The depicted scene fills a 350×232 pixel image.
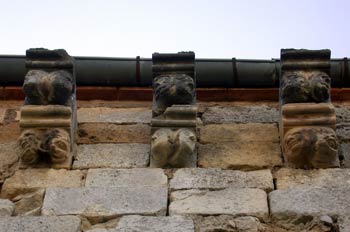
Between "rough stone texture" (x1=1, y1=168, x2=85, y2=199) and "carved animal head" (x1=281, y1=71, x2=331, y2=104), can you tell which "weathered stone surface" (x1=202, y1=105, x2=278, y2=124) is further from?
"rough stone texture" (x1=1, y1=168, x2=85, y2=199)

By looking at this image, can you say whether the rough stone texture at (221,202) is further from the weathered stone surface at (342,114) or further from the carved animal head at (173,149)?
the weathered stone surface at (342,114)

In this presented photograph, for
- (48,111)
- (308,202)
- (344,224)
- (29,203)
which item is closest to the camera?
(344,224)

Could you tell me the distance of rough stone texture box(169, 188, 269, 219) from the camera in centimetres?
437

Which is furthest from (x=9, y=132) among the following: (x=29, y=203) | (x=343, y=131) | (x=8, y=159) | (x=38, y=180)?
(x=343, y=131)

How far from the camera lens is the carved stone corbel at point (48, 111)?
4797 millimetres

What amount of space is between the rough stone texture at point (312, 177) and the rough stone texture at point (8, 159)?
1294 millimetres

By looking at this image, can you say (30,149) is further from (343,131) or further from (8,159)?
(343,131)

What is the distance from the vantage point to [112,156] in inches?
194

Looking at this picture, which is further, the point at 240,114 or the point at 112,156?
the point at 240,114

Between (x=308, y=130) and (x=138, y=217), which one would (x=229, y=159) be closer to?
(x=308, y=130)

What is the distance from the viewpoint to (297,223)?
14.1ft

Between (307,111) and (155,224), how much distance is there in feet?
3.49

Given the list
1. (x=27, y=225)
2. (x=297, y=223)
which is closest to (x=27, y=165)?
(x=27, y=225)

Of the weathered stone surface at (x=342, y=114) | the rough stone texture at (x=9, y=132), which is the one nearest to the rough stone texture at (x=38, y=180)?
the rough stone texture at (x=9, y=132)
